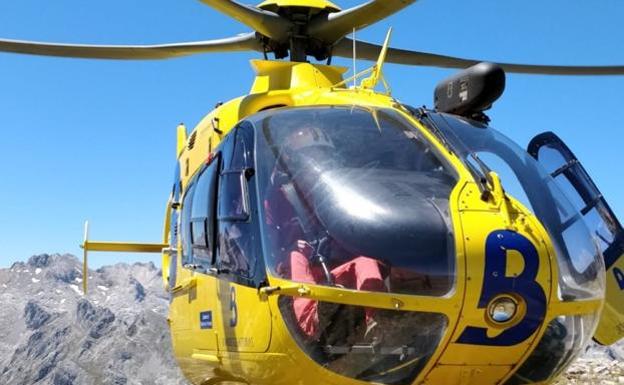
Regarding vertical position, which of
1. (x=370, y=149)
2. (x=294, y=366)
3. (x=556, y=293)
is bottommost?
(x=294, y=366)

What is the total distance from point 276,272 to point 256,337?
1.65ft

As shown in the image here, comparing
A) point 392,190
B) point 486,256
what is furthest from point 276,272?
point 486,256

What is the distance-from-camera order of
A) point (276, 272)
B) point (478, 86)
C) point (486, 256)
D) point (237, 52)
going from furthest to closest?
point (237, 52) → point (478, 86) → point (276, 272) → point (486, 256)

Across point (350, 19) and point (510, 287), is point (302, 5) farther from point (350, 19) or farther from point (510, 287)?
point (510, 287)

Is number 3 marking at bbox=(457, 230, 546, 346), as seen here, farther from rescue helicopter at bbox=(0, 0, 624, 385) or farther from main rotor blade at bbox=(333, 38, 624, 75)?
main rotor blade at bbox=(333, 38, 624, 75)

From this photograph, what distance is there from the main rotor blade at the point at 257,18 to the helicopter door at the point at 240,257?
1820mm

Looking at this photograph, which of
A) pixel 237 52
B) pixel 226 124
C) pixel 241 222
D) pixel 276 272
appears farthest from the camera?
pixel 237 52

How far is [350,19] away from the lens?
8.30m

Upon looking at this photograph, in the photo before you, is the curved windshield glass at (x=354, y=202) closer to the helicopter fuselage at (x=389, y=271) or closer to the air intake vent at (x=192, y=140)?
the helicopter fuselage at (x=389, y=271)

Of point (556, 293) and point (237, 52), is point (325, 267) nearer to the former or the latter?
point (556, 293)

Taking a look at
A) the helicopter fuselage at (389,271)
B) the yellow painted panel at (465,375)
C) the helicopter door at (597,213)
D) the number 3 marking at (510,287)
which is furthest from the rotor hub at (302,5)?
the yellow painted panel at (465,375)

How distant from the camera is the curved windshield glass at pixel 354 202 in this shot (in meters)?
4.79

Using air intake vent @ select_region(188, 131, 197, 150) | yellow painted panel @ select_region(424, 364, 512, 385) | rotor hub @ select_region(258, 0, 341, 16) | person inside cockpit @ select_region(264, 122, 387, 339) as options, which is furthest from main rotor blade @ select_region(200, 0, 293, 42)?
yellow painted panel @ select_region(424, 364, 512, 385)

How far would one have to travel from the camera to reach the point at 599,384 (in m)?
11.3
